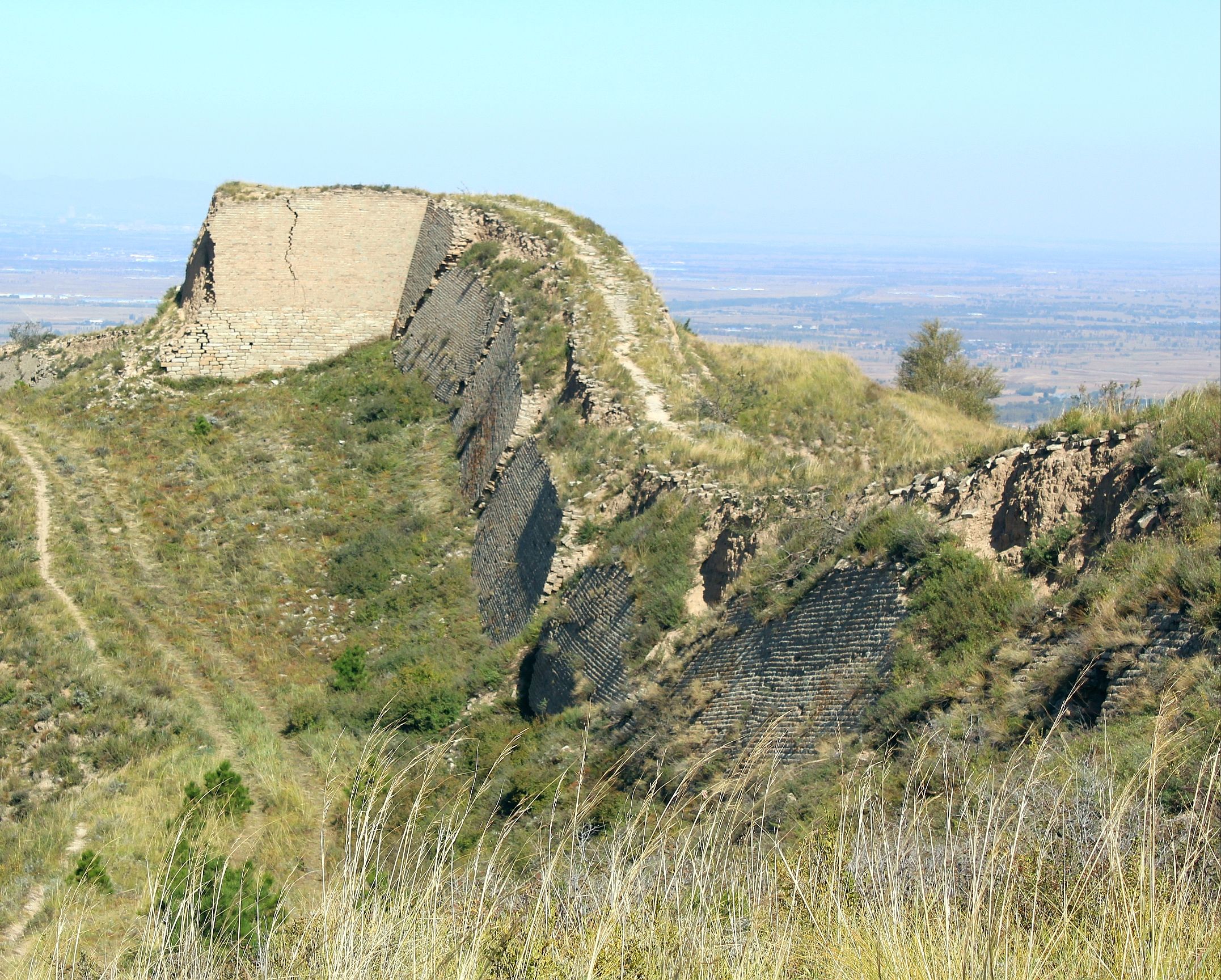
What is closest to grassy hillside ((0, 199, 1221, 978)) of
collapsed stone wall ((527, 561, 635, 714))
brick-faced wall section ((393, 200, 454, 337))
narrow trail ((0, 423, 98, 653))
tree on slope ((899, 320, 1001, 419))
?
narrow trail ((0, 423, 98, 653))

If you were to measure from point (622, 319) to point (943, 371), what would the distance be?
895cm

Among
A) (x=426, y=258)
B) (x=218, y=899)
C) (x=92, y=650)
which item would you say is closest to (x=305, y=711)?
(x=92, y=650)

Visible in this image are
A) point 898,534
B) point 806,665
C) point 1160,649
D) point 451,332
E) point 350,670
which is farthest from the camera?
point 451,332

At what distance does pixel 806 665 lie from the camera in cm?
968

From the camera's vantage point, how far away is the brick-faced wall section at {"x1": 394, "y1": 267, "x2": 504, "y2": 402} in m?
21.4

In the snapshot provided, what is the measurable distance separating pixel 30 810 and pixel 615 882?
8207 millimetres

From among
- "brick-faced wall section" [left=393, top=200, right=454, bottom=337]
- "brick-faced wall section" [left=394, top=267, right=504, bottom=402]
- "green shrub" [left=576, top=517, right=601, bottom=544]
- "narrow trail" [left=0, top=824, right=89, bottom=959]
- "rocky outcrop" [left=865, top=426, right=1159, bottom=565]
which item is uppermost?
"brick-faced wall section" [left=393, top=200, right=454, bottom=337]

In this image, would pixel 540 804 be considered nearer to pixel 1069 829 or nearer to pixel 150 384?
pixel 1069 829

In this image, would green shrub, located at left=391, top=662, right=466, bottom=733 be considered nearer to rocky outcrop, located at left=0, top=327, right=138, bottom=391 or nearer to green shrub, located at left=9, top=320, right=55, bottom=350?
rocky outcrop, located at left=0, top=327, right=138, bottom=391

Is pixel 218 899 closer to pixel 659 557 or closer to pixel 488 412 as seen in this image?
pixel 659 557

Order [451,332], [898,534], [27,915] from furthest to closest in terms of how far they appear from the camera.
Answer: [451,332], [898,534], [27,915]

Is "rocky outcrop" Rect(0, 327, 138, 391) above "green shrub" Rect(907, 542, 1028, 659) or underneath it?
above

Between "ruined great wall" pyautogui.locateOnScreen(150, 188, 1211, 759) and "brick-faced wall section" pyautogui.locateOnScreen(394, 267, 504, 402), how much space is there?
43 millimetres

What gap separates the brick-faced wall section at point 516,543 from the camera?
1452cm
